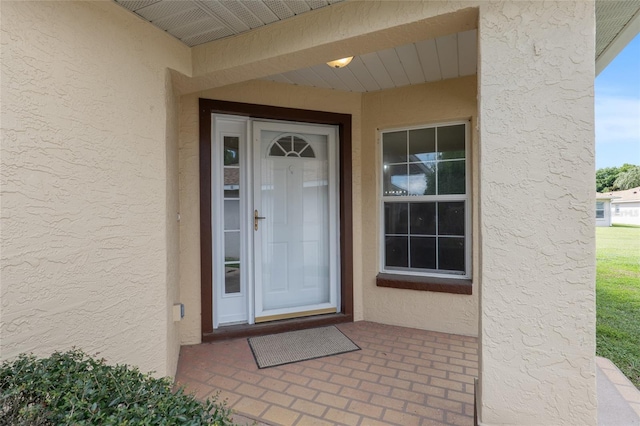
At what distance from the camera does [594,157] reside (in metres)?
1.40

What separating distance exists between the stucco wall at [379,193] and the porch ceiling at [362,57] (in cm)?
15

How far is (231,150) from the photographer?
343 centimetres

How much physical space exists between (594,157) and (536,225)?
15.0 inches

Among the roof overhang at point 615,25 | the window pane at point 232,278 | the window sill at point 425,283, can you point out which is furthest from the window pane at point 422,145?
the window pane at point 232,278

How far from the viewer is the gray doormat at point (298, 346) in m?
2.79

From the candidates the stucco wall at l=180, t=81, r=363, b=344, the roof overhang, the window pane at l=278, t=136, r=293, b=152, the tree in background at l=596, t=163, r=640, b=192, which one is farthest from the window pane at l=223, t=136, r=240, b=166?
the tree in background at l=596, t=163, r=640, b=192

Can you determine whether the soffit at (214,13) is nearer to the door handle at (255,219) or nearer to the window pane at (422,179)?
the door handle at (255,219)

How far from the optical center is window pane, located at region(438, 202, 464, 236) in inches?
135

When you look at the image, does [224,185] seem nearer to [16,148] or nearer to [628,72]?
[16,148]

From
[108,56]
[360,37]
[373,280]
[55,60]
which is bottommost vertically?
[373,280]

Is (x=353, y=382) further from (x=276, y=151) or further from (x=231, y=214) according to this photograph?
(x=276, y=151)

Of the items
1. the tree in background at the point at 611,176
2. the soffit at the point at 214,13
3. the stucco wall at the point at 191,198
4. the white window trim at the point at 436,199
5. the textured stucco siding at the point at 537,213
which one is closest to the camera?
the textured stucco siding at the point at 537,213

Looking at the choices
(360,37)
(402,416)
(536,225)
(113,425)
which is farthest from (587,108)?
(113,425)

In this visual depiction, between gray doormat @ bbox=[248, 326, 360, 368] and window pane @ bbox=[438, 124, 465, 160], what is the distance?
2.30m
